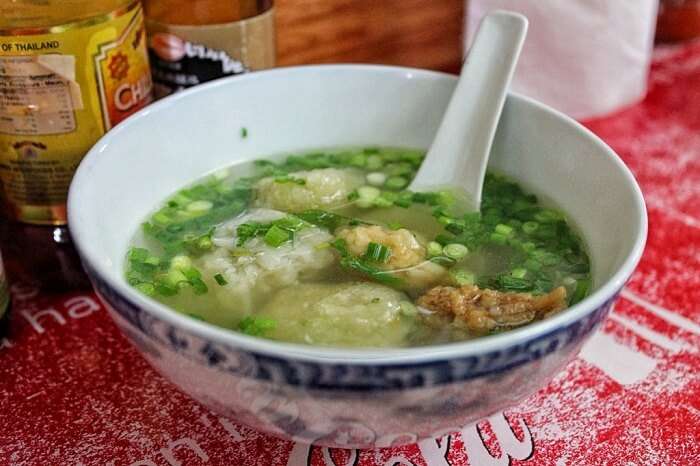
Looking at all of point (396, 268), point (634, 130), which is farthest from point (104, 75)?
point (634, 130)

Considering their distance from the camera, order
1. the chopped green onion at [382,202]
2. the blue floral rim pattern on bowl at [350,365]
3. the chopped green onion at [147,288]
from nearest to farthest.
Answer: the blue floral rim pattern on bowl at [350,365], the chopped green onion at [147,288], the chopped green onion at [382,202]

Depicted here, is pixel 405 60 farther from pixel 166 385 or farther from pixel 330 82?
pixel 166 385

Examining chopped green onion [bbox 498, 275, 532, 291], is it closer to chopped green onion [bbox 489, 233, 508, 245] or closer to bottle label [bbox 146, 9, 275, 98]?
chopped green onion [bbox 489, 233, 508, 245]

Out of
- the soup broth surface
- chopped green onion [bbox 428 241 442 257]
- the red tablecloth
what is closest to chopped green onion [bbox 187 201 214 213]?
the soup broth surface

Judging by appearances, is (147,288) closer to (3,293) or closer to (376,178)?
(3,293)

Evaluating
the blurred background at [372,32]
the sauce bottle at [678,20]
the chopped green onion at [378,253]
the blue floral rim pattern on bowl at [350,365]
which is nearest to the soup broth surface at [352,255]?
the chopped green onion at [378,253]

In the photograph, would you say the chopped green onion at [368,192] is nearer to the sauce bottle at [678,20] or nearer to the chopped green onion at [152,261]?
the chopped green onion at [152,261]
